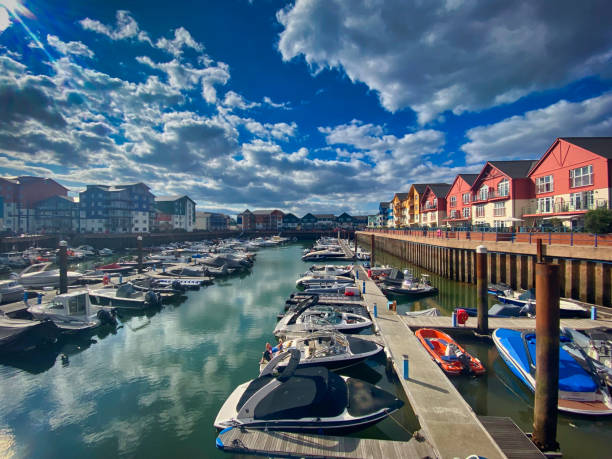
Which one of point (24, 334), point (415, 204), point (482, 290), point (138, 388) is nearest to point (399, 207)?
point (415, 204)

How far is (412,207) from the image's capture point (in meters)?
78.0

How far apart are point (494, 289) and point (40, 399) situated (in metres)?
30.0

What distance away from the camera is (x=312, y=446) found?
23.7ft

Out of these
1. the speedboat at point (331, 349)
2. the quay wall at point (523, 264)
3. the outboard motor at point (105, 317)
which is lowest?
the outboard motor at point (105, 317)

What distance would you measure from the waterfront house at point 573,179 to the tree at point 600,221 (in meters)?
5.90

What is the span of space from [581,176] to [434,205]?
1376 inches

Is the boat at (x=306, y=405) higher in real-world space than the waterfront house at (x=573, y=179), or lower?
lower

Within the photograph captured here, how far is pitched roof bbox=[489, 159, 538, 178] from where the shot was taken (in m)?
36.1

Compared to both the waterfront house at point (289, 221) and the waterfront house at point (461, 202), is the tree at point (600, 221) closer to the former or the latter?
the waterfront house at point (461, 202)

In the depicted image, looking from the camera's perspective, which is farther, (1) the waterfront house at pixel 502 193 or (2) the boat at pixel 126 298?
(1) the waterfront house at pixel 502 193

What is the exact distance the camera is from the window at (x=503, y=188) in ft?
119

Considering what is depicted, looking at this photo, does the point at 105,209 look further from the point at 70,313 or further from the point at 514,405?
the point at 514,405

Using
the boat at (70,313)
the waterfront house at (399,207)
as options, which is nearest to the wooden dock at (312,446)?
the boat at (70,313)

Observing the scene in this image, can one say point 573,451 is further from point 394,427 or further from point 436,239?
point 436,239
